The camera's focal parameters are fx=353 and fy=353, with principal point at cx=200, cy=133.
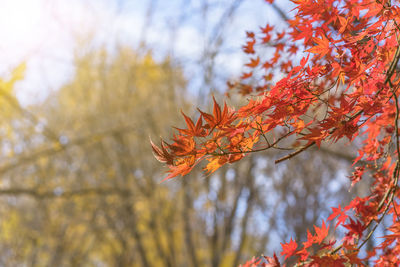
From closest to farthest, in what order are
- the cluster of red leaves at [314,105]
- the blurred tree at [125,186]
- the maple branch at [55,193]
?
the cluster of red leaves at [314,105], the maple branch at [55,193], the blurred tree at [125,186]

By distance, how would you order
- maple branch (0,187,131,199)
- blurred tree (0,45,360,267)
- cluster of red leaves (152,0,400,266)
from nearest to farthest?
cluster of red leaves (152,0,400,266)
maple branch (0,187,131,199)
blurred tree (0,45,360,267)

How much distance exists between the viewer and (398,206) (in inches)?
55.2

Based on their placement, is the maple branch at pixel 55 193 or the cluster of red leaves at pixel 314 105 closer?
the cluster of red leaves at pixel 314 105

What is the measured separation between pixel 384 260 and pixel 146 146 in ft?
18.3

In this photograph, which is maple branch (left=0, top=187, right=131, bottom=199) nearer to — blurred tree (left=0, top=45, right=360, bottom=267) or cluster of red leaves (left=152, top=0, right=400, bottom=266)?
blurred tree (left=0, top=45, right=360, bottom=267)

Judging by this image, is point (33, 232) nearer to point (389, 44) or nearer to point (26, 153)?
point (26, 153)

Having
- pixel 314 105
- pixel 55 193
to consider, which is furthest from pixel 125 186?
pixel 314 105

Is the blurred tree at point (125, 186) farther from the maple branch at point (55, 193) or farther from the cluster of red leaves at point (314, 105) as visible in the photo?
the cluster of red leaves at point (314, 105)

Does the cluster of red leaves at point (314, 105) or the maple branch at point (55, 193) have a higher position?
the maple branch at point (55, 193)

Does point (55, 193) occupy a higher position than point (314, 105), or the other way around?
point (55, 193)

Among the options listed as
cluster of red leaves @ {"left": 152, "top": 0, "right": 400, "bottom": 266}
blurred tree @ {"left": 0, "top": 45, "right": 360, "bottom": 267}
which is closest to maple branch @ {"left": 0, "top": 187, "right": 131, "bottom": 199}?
blurred tree @ {"left": 0, "top": 45, "right": 360, "bottom": 267}

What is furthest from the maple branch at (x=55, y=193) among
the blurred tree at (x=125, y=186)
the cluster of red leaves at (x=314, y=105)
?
the cluster of red leaves at (x=314, y=105)

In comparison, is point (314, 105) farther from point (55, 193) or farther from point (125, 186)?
point (125, 186)

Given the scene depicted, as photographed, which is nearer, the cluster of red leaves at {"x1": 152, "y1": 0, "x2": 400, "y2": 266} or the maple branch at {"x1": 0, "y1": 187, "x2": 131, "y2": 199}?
the cluster of red leaves at {"x1": 152, "y1": 0, "x2": 400, "y2": 266}
